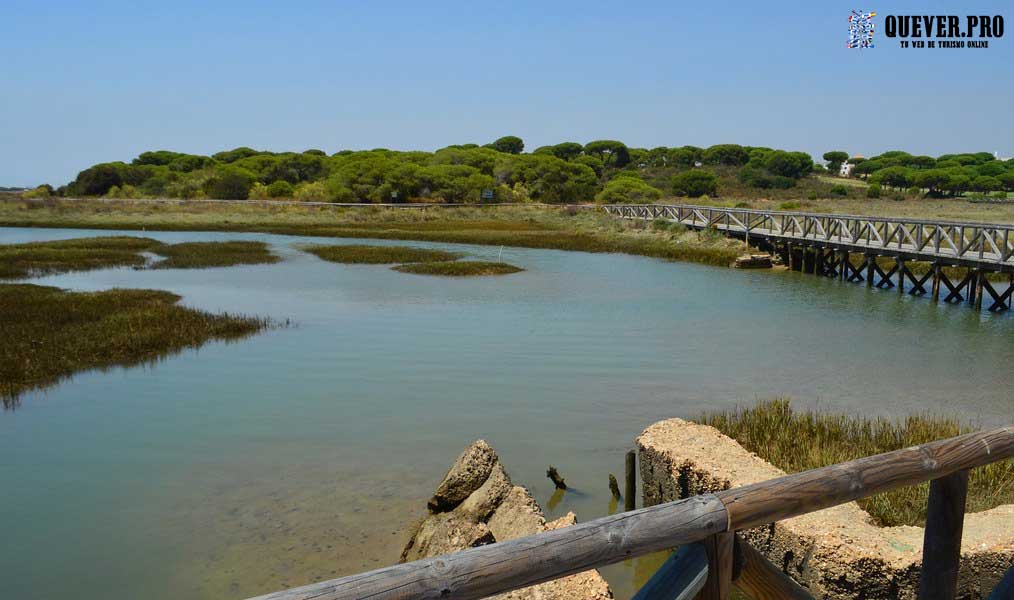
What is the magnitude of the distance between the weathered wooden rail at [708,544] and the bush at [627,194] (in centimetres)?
7444

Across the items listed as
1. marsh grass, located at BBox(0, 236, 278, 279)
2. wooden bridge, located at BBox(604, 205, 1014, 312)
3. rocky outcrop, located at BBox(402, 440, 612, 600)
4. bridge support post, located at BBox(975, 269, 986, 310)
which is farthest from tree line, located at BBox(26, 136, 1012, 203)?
rocky outcrop, located at BBox(402, 440, 612, 600)

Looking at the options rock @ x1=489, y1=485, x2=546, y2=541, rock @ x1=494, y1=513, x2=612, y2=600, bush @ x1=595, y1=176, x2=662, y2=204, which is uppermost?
bush @ x1=595, y1=176, x2=662, y2=204

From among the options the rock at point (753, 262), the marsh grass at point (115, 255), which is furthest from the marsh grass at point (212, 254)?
the rock at point (753, 262)

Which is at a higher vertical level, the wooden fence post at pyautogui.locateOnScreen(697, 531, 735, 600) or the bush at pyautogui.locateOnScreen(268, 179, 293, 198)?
the bush at pyautogui.locateOnScreen(268, 179, 293, 198)

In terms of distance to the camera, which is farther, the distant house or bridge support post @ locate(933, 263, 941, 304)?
the distant house

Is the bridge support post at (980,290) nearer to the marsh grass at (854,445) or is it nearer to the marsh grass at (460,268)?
the marsh grass at (854,445)

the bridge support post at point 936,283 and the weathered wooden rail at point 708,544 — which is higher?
the weathered wooden rail at point 708,544

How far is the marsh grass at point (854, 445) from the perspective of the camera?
22.4 feet

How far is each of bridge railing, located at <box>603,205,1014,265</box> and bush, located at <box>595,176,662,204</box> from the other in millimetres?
27049

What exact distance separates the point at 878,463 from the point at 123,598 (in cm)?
616

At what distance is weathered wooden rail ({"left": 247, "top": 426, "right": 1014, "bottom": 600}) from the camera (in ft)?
7.31

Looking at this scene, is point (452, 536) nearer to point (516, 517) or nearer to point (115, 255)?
point (516, 517)

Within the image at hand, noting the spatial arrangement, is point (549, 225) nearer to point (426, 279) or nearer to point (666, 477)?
point (426, 279)

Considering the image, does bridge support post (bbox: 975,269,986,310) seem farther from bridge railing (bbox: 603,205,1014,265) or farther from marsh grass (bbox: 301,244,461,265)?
marsh grass (bbox: 301,244,461,265)
